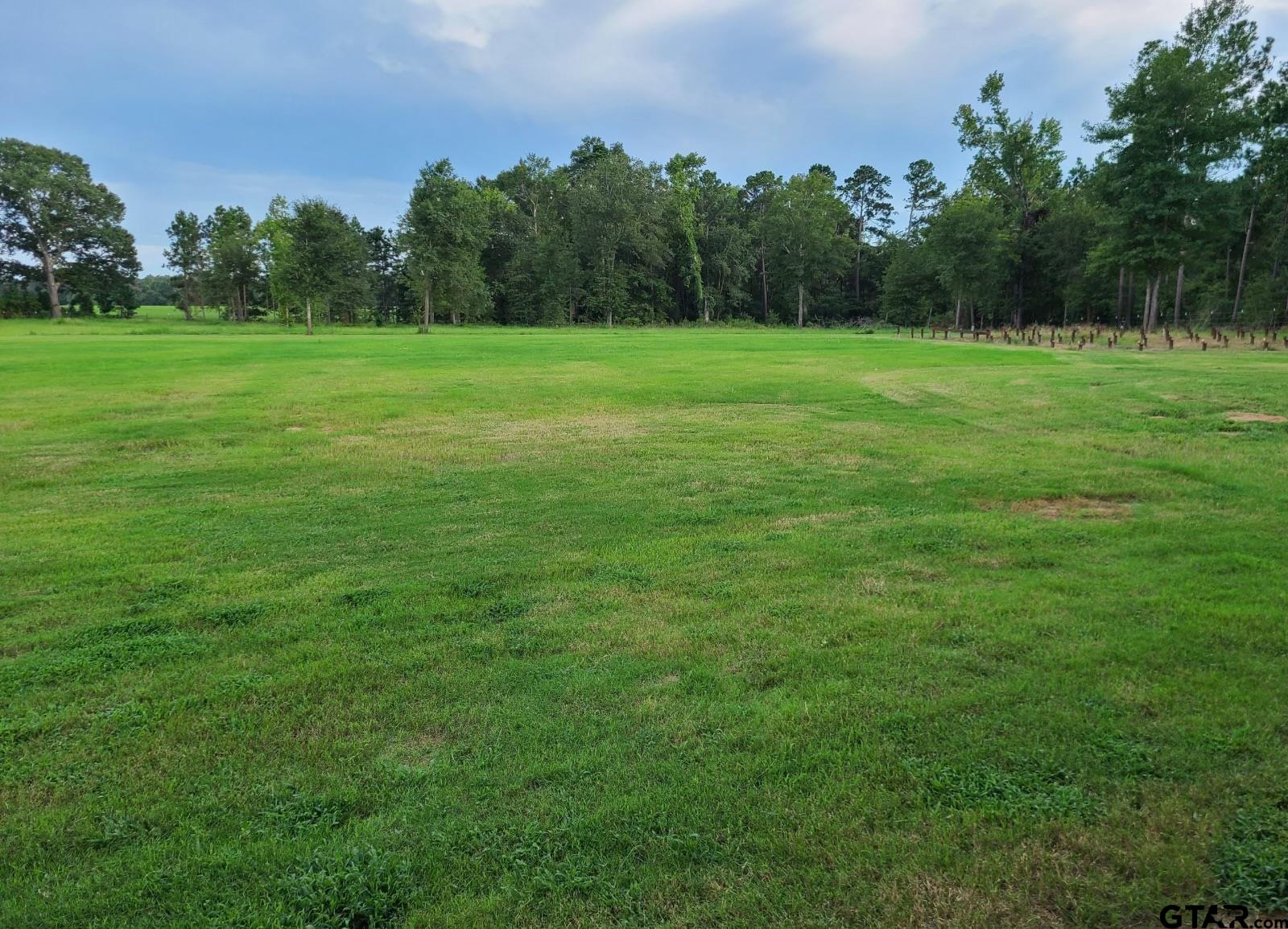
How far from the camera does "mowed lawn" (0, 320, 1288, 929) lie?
2.72m

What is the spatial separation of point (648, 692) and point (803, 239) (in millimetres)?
91529

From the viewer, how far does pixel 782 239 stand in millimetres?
90750

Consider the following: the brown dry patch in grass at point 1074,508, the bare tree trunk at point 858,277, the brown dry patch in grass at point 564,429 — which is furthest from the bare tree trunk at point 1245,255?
the bare tree trunk at point 858,277

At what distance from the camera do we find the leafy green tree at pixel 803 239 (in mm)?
88688

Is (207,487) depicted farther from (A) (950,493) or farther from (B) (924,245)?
(B) (924,245)

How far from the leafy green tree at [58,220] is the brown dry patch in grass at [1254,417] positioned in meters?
94.0

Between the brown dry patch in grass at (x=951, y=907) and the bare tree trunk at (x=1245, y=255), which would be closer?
the brown dry patch in grass at (x=951, y=907)

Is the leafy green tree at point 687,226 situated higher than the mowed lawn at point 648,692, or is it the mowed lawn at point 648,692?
the leafy green tree at point 687,226

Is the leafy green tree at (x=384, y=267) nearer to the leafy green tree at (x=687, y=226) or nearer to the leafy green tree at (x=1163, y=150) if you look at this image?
the leafy green tree at (x=687, y=226)

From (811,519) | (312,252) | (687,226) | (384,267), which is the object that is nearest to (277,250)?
(312,252)

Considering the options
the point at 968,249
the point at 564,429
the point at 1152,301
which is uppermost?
the point at 968,249

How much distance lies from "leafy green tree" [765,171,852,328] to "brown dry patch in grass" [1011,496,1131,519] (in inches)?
3303

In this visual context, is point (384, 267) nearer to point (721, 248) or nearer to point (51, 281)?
point (51, 281)

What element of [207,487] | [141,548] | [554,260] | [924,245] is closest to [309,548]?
[141,548]
